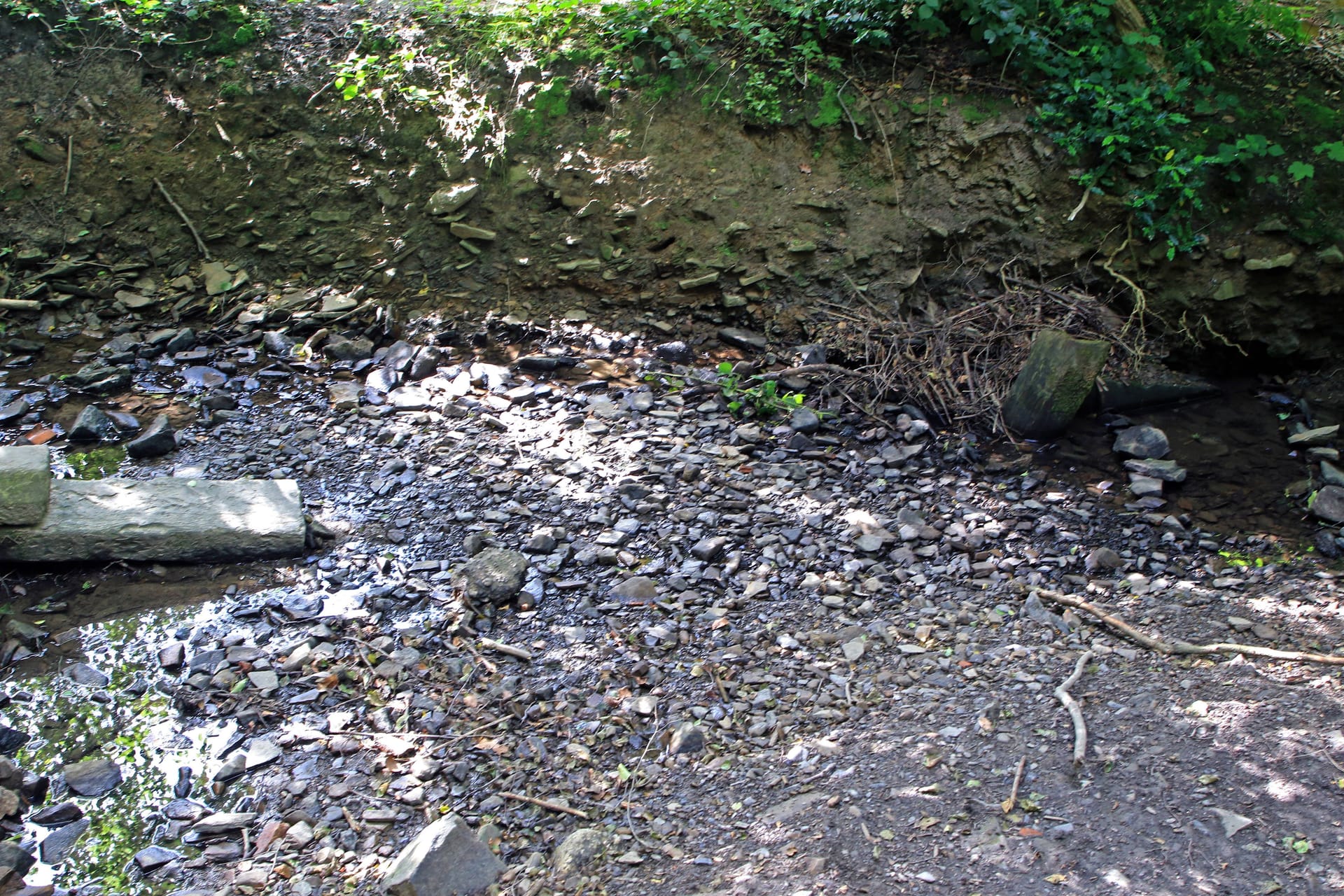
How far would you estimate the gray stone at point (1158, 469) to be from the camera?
14.0ft

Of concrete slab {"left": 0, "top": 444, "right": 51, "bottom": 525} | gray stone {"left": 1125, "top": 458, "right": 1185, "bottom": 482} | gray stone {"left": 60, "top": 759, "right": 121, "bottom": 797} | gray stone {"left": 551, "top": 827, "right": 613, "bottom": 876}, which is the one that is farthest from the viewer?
gray stone {"left": 1125, "top": 458, "right": 1185, "bottom": 482}

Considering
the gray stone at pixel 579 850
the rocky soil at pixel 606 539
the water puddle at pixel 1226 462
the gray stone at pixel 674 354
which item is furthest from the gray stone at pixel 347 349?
the water puddle at pixel 1226 462

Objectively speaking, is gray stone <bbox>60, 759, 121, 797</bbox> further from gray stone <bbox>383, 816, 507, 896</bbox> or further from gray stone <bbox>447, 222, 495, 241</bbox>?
gray stone <bbox>447, 222, 495, 241</bbox>

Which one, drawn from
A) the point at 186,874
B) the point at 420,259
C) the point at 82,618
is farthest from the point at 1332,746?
the point at 420,259

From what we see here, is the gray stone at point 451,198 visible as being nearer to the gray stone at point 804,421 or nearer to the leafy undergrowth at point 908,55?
the leafy undergrowth at point 908,55

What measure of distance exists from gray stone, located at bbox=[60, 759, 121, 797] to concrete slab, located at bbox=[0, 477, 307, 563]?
0.92 m

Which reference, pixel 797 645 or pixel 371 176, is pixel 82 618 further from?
pixel 371 176

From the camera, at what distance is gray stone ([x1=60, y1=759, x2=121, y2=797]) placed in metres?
2.59

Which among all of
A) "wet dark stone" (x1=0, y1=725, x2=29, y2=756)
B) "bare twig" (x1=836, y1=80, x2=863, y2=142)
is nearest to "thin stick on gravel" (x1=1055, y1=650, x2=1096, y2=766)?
"wet dark stone" (x1=0, y1=725, x2=29, y2=756)

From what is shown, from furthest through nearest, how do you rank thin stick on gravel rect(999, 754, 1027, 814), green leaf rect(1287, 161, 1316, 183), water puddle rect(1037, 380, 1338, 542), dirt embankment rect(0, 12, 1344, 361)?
dirt embankment rect(0, 12, 1344, 361) < green leaf rect(1287, 161, 1316, 183) < water puddle rect(1037, 380, 1338, 542) < thin stick on gravel rect(999, 754, 1027, 814)

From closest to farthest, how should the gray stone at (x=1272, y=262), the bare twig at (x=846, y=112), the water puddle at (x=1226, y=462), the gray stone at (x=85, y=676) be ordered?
the gray stone at (x=85, y=676)
the water puddle at (x=1226, y=462)
the gray stone at (x=1272, y=262)
the bare twig at (x=846, y=112)

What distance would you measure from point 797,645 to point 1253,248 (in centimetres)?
387

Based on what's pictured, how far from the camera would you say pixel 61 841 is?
2436 mm

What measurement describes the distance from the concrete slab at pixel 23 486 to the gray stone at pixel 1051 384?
4260 mm
